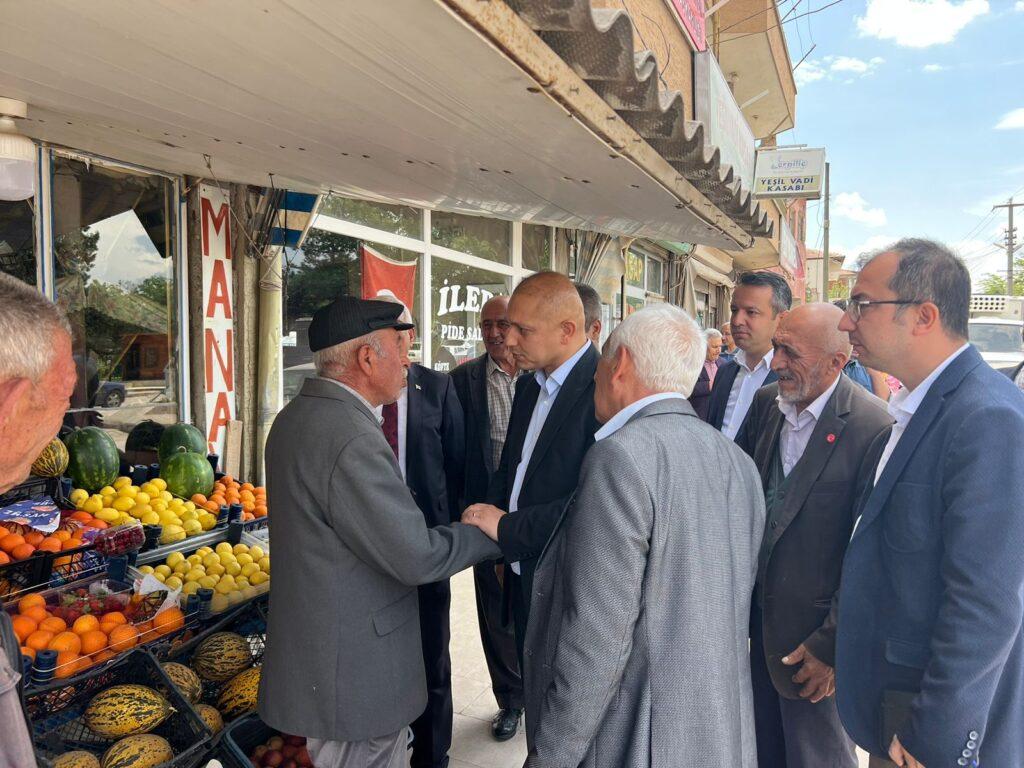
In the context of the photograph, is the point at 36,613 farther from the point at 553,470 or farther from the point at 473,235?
the point at 473,235

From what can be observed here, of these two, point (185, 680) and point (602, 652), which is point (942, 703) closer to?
point (602, 652)

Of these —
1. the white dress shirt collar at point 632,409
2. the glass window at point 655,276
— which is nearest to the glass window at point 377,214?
the white dress shirt collar at point 632,409

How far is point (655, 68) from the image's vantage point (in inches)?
75.9

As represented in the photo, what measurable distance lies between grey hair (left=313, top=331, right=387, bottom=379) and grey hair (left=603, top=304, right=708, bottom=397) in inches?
30.9

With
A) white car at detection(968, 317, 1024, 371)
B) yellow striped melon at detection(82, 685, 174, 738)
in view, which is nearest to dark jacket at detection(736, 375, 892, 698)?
yellow striped melon at detection(82, 685, 174, 738)

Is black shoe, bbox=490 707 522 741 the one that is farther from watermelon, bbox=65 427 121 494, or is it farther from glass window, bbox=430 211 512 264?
glass window, bbox=430 211 512 264

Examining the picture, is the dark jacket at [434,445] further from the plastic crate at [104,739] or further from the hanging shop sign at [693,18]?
the hanging shop sign at [693,18]

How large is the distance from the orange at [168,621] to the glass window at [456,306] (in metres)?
5.18

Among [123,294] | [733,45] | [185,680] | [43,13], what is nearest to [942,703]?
[185,680]

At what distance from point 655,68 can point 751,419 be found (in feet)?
5.24

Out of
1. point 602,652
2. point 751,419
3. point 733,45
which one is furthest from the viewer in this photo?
point 733,45

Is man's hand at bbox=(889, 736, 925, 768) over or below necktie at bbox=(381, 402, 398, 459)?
below

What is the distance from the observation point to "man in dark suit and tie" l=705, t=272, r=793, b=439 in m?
3.44

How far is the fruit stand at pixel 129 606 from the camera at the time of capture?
2.02 meters
